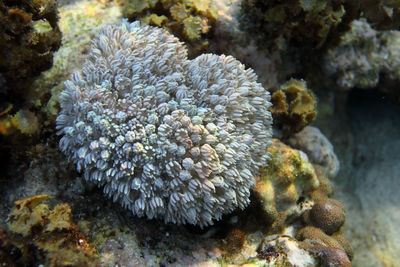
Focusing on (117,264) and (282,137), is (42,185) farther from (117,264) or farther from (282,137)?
(282,137)

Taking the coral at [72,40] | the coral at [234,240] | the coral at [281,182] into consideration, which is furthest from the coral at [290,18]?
the coral at [234,240]

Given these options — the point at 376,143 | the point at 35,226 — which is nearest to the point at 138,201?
the point at 35,226

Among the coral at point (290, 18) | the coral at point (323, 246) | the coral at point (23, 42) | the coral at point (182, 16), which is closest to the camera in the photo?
the coral at point (23, 42)

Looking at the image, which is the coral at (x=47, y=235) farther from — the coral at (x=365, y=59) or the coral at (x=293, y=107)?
the coral at (x=365, y=59)

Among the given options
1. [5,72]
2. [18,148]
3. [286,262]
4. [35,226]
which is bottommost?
[286,262]

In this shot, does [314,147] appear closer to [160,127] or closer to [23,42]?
[160,127]

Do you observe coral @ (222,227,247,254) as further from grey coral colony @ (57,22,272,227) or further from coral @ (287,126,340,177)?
coral @ (287,126,340,177)

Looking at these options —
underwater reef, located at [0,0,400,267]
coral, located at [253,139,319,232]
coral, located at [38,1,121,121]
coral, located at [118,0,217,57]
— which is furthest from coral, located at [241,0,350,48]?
coral, located at [38,1,121,121]
